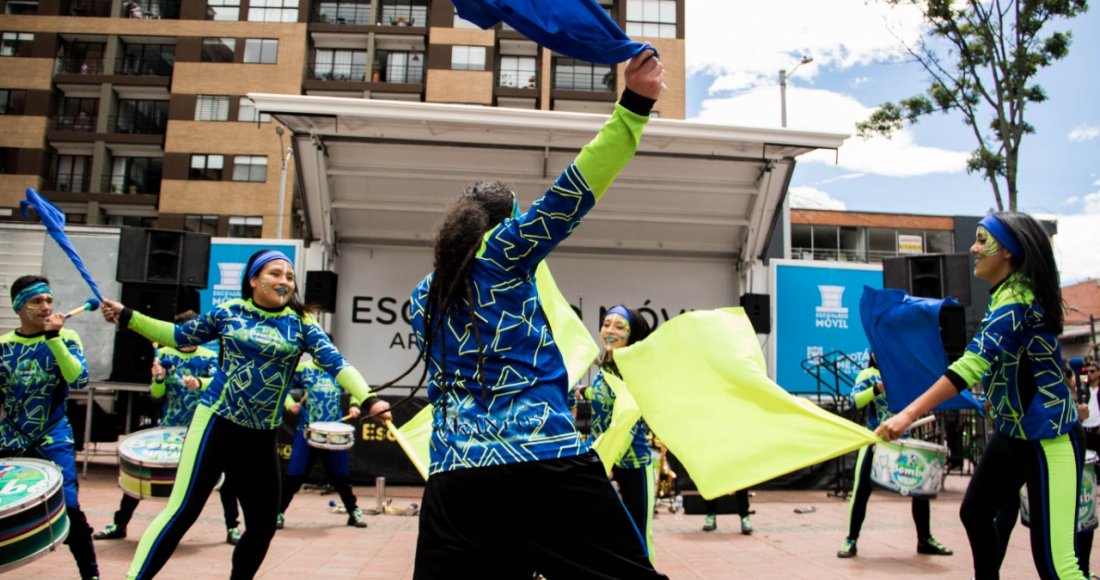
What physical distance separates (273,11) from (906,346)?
42.1 metres

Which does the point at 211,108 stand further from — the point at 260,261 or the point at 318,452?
the point at 260,261

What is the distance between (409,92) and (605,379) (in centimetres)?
3747

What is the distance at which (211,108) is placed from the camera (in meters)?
41.1

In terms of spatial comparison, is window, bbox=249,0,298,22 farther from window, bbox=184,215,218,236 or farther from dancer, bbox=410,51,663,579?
dancer, bbox=410,51,663,579

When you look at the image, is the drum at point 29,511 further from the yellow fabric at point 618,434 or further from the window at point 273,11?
the window at point 273,11

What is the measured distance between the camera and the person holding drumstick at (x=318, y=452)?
8.67m

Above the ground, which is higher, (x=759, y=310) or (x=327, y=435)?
(x=759, y=310)

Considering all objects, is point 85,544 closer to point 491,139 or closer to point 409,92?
point 491,139

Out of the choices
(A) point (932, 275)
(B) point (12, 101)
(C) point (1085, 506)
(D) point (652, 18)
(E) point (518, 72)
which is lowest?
(C) point (1085, 506)

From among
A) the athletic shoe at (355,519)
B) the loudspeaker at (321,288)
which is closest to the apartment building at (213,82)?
the loudspeaker at (321,288)

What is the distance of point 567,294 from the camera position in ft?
46.3

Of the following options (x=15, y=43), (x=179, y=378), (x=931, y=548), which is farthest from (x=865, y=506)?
(x=15, y=43)

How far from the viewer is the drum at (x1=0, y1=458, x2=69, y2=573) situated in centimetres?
378

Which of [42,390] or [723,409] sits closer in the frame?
[723,409]
